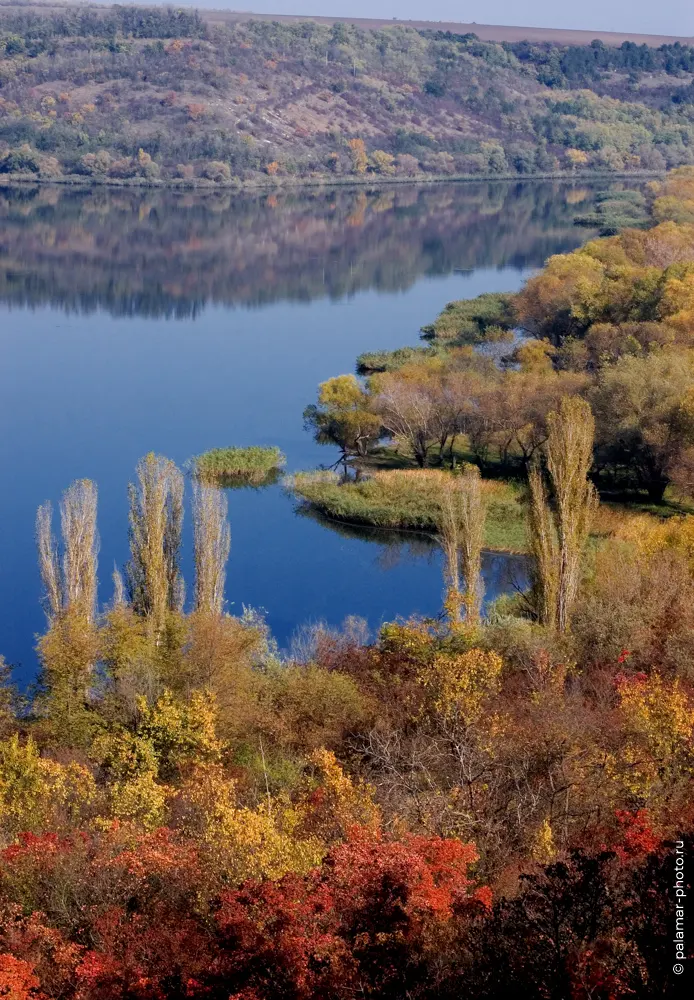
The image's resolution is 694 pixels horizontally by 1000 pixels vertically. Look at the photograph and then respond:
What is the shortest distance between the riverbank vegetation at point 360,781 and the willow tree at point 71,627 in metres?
0.04

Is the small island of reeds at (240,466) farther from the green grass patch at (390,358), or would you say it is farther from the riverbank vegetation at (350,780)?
the riverbank vegetation at (350,780)

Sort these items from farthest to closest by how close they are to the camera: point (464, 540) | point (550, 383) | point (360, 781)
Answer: point (550, 383), point (464, 540), point (360, 781)

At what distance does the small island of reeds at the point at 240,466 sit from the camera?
90.6 ft

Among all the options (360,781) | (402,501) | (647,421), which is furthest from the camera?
(402,501)

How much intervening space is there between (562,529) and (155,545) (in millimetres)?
5680

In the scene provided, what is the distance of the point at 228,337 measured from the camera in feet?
138

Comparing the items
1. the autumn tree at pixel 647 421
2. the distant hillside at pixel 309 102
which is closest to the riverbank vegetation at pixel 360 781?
the autumn tree at pixel 647 421

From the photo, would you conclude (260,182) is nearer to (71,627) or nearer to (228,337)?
(228,337)

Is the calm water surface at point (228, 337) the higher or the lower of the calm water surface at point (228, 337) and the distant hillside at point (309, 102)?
the lower

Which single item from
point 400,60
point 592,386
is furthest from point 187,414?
point 400,60

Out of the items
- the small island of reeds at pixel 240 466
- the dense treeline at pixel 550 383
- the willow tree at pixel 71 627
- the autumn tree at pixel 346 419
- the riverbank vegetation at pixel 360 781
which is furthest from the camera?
the autumn tree at pixel 346 419

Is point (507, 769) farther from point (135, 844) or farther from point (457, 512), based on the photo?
point (457, 512)

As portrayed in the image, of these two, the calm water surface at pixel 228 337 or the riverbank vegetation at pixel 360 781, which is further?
the calm water surface at pixel 228 337

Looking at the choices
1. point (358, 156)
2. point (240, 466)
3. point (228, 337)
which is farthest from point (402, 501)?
point (358, 156)
